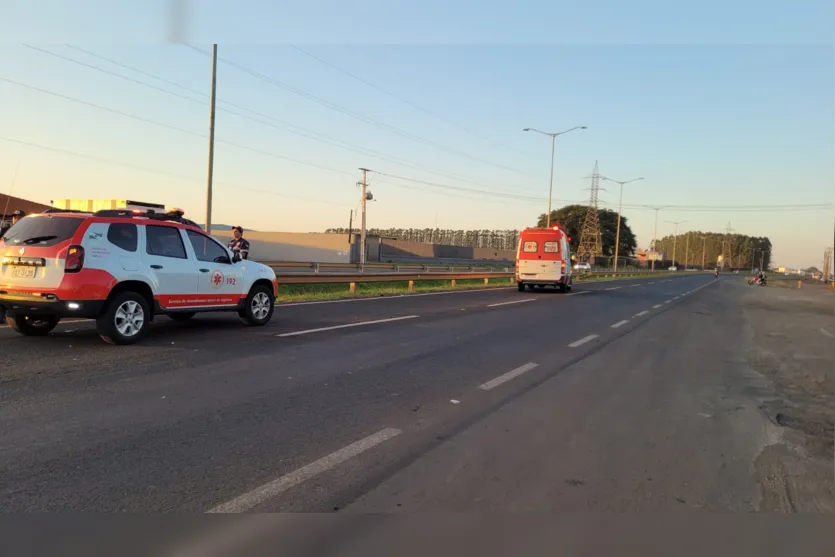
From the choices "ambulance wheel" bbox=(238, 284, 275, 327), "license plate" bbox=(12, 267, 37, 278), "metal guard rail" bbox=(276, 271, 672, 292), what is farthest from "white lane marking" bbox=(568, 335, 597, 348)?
"metal guard rail" bbox=(276, 271, 672, 292)

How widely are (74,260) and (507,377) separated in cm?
602

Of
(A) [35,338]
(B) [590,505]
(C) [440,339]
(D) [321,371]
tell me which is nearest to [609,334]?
(C) [440,339]

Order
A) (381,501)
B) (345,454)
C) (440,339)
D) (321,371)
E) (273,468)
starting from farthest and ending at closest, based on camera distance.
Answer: (440,339) → (321,371) → (345,454) → (273,468) → (381,501)

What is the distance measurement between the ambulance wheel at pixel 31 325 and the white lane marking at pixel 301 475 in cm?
663

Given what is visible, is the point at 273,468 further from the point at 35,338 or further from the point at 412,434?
the point at 35,338

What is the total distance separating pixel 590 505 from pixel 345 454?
1777 mm

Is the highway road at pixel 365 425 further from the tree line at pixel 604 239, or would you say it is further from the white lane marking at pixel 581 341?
the tree line at pixel 604 239

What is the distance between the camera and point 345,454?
4355 millimetres

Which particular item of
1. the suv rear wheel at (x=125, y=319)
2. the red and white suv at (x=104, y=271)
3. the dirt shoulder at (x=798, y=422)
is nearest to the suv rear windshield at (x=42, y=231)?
the red and white suv at (x=104, y=271)

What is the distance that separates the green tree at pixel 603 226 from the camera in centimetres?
12356

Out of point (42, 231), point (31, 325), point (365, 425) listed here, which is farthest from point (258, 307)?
point (365, 425)

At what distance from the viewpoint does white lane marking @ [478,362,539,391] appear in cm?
689

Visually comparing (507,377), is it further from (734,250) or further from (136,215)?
(734,250)

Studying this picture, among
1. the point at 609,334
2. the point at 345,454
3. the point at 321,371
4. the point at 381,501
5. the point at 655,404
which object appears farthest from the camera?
the point at 609,334
